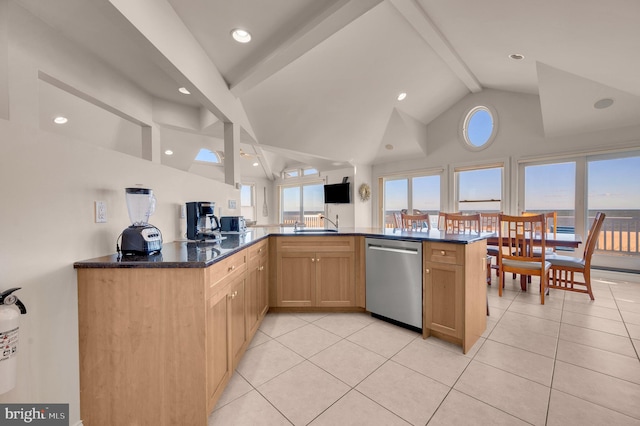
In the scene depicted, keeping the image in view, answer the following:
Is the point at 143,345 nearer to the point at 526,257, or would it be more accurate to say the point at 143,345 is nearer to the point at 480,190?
the point at 526,257

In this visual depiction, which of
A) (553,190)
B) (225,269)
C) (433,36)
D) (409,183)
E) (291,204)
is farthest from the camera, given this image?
(291,204)

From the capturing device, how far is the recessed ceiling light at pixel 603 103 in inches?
143

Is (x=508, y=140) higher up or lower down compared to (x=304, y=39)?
lower down

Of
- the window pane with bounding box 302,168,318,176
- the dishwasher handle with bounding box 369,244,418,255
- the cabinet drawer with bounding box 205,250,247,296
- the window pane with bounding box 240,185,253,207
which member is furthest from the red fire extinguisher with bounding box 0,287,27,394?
the window pane with bounding box 240,185,253,207

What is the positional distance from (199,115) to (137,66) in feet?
4.53

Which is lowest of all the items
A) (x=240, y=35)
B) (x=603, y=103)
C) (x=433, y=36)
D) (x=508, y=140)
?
(x=508, y=140)

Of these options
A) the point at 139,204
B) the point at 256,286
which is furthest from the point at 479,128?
the point at 139,204

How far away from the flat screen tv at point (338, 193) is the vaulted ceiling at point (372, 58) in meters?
1.06

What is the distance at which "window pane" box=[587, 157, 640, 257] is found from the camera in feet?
13.2

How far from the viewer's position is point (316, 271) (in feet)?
8.76

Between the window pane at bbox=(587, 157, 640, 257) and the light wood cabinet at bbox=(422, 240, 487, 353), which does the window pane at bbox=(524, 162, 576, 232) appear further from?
the light wood cabinet at bbox=(422, 240, 487, 353)

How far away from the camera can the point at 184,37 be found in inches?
83.7

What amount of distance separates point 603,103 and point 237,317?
5.50 metres

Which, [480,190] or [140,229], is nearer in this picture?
[140,229]
